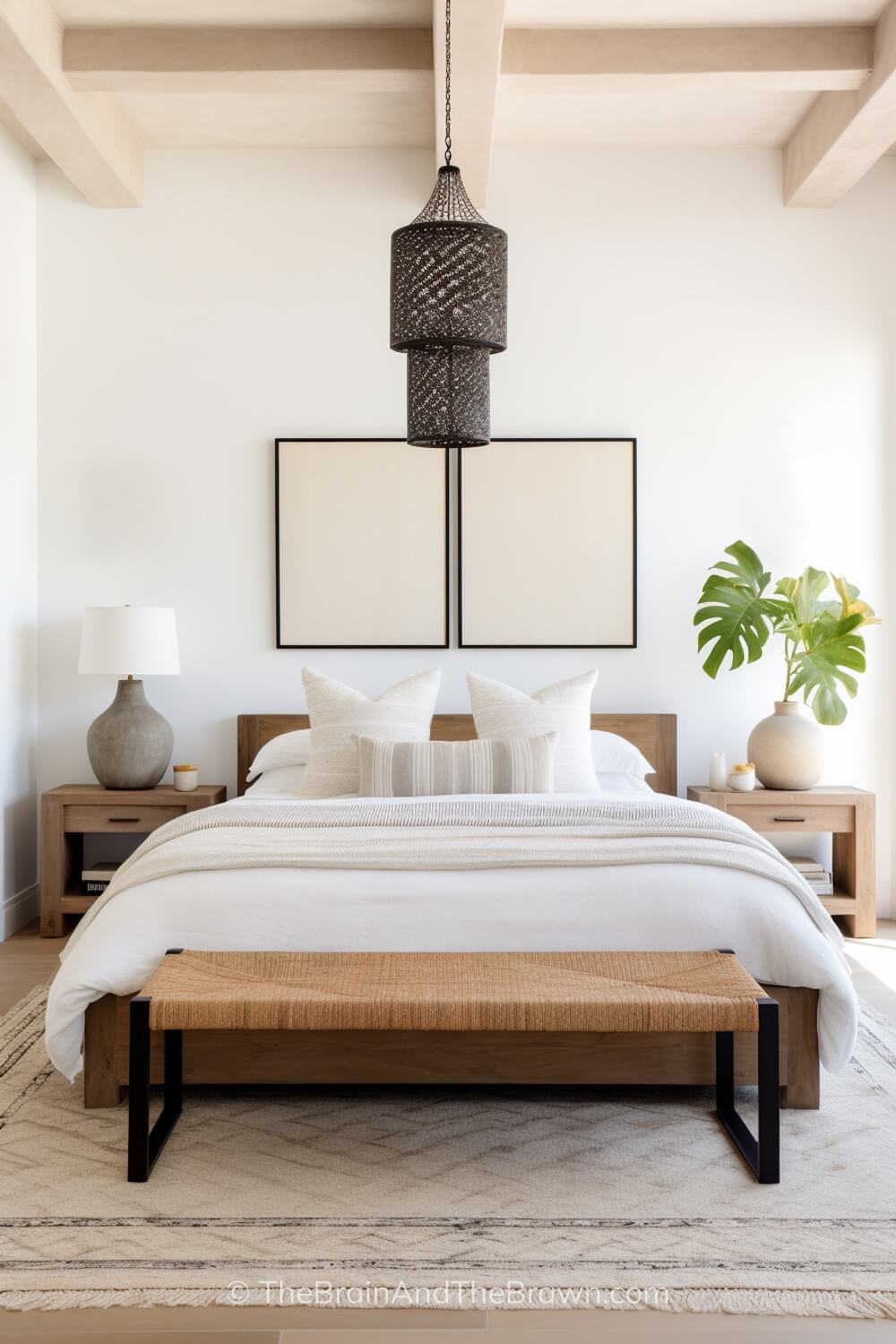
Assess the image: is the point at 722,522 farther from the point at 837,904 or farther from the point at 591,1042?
the point at 591,1042

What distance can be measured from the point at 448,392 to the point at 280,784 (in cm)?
181

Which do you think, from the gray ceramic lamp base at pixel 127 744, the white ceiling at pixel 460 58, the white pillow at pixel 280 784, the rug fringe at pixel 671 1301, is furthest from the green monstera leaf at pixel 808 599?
the rug fringe at pixel 671 1301

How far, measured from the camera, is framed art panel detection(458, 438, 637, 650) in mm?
4887

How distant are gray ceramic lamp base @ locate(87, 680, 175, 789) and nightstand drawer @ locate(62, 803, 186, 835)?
0.36 feet

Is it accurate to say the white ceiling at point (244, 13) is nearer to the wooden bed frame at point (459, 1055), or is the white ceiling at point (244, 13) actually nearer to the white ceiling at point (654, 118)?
the white ceiling at point (654, 118)

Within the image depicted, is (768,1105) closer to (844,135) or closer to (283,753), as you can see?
(283,753)

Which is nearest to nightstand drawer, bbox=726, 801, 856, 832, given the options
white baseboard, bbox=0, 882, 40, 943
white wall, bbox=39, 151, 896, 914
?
white wall, bbox=39, 151, 896, 914

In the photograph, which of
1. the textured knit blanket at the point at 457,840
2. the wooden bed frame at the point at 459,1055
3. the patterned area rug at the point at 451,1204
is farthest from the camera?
the textured knit blanket at the point at 457,840

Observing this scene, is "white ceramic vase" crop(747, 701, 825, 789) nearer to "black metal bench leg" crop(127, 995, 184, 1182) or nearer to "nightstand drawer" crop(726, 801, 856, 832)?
"nightstand drawer" crop(726, 801, 856, 832)

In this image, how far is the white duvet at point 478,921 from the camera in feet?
8.79

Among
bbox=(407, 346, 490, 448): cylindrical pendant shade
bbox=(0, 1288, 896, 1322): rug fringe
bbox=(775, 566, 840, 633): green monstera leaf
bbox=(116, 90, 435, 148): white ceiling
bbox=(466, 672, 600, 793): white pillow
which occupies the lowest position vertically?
bbox=(0, 1288, 896, 1322): rug fringe

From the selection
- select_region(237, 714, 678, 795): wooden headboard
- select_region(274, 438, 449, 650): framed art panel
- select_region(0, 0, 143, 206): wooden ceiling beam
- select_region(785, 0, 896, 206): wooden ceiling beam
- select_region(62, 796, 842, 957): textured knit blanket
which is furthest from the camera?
select_region(274, 438, 449, 650): framed art panel

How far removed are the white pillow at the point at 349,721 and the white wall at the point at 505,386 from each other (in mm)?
471

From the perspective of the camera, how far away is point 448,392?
3158 millimetres
